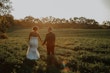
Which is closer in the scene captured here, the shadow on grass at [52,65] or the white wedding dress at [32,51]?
the shadow on grass at [52,65]

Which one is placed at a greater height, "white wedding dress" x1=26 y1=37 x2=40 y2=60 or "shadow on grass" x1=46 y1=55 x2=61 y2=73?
"white wedding dress" x1=26 y1=37 x2=40 y2=60

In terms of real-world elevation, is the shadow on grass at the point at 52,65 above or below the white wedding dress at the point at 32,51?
below

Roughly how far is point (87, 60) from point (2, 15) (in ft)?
143

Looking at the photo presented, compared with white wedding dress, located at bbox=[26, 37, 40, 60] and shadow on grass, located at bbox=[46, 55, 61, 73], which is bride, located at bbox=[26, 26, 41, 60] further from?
shadow on grass, located at bbox=[46, 55, 61, 73]

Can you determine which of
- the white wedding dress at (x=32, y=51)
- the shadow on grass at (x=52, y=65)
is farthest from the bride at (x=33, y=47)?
the shadow on grass at (x=52, y=65)

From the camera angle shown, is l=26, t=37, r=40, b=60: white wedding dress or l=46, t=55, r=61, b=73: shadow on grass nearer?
l=46, t=55, r=61, b=73: shadow on grass

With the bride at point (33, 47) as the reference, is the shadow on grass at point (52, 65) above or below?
below

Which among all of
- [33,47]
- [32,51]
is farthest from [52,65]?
[33,47]

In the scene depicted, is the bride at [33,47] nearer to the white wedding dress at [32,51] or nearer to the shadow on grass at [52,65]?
the white wedding dress at [32,51]

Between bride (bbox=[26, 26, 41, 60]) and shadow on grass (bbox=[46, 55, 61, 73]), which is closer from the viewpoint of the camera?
shadow on grass (bbox=[46, 55, 61, 73])

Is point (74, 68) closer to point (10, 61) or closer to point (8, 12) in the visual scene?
point (10, 61)

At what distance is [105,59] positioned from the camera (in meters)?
20.6

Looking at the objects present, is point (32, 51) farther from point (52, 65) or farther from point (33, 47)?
point (52, 65)

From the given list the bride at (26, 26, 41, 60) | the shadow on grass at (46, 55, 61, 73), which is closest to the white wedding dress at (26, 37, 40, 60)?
the bride at (26, 26, 41, 60)
